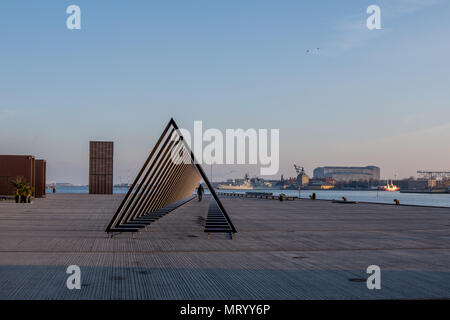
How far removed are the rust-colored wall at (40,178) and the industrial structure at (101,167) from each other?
67.5 feet

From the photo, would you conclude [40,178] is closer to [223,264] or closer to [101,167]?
[101,167]

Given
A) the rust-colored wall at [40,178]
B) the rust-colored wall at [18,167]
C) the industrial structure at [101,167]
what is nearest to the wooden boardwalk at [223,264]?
the rust-colored wall at [18,167]

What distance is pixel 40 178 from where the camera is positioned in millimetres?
42812

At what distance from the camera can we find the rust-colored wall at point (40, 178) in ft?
139

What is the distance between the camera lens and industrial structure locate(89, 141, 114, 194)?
6450cm

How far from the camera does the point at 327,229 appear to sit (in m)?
13.2

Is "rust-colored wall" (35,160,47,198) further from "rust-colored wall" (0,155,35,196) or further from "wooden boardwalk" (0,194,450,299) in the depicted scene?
"wooden boardwalk" (0,194,450,299)

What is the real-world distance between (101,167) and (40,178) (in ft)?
71.6

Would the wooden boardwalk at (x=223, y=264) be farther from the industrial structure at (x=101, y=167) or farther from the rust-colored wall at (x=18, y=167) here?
the industrial structure at (x=101, y=167)

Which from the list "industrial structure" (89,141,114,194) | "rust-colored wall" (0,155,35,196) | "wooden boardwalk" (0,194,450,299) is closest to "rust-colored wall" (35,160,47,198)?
"rust-colored wall" (0,155,35,196)

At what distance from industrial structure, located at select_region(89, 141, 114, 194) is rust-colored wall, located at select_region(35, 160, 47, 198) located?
67.5 feet
